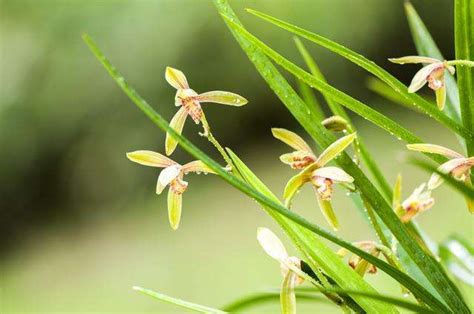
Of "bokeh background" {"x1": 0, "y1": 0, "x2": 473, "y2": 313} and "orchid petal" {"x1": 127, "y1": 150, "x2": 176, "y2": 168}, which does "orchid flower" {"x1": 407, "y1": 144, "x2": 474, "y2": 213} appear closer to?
"orchid petal" {"x1": 127, "y1": 150, "x2": 176, "y2": 168}

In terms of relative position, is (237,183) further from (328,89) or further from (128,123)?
(128,123)

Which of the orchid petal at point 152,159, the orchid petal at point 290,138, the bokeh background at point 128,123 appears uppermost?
the bokeh background at point 128,123

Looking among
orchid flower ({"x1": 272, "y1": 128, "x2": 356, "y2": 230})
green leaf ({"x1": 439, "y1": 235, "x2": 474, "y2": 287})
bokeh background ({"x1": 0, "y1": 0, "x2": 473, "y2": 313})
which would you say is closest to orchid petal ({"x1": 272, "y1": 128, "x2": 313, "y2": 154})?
orchid flower ({"x1": 272, "y1": 128, "x2": 356, "y2": 230})

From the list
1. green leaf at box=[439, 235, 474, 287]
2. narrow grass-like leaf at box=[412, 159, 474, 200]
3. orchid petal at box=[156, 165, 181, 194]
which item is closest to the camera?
narrow grass-like leaf at box=[412, 159, 474, 200]

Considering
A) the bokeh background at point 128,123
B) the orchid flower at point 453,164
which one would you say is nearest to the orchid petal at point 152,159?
the orchid flower at point 453,164

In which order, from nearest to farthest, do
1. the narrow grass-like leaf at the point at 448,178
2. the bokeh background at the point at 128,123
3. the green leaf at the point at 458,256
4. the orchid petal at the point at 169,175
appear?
the narrow grass-like leaf at the point at 448,178 < the orchid petal at the point at 169,175 < the green leaf at the point at 458,256 < the bokeh background at the point at 128,123

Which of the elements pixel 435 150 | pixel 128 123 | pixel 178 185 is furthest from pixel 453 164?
→ pixel 128 123

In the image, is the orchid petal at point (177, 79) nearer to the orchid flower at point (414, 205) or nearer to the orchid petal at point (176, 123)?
the orchid petal at point (176, 123)

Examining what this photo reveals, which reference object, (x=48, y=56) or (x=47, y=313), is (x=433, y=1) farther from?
(x=47, y=313)
